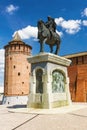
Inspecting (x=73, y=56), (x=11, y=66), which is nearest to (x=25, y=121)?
(x=73, y=56)

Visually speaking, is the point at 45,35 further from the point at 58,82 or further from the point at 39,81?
the point at 58,82

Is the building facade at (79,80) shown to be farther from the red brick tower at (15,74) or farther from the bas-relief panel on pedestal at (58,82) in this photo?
the bas-relief panel on pedestal at (58,82)

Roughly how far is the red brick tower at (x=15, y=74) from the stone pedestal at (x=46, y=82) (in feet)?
106

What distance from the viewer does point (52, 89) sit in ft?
31.4

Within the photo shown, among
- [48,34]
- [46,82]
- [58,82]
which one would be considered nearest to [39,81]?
[46,82]

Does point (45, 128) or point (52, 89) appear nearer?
point (45, 128)

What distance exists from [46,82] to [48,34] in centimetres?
233

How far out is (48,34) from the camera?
33.6 ft

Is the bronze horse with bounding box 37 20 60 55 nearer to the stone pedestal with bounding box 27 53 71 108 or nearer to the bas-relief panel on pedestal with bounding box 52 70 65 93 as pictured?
the stone pedestal with bounding box 27 53 71 108

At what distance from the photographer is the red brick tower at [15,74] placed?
139ft

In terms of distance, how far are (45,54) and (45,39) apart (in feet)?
3.63

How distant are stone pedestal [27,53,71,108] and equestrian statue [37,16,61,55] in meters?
0.76

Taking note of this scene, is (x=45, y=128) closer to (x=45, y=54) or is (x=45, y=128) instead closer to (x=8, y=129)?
(x=8, y=129)

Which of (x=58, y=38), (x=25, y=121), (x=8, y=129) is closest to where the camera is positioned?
(x=8, y=129)
